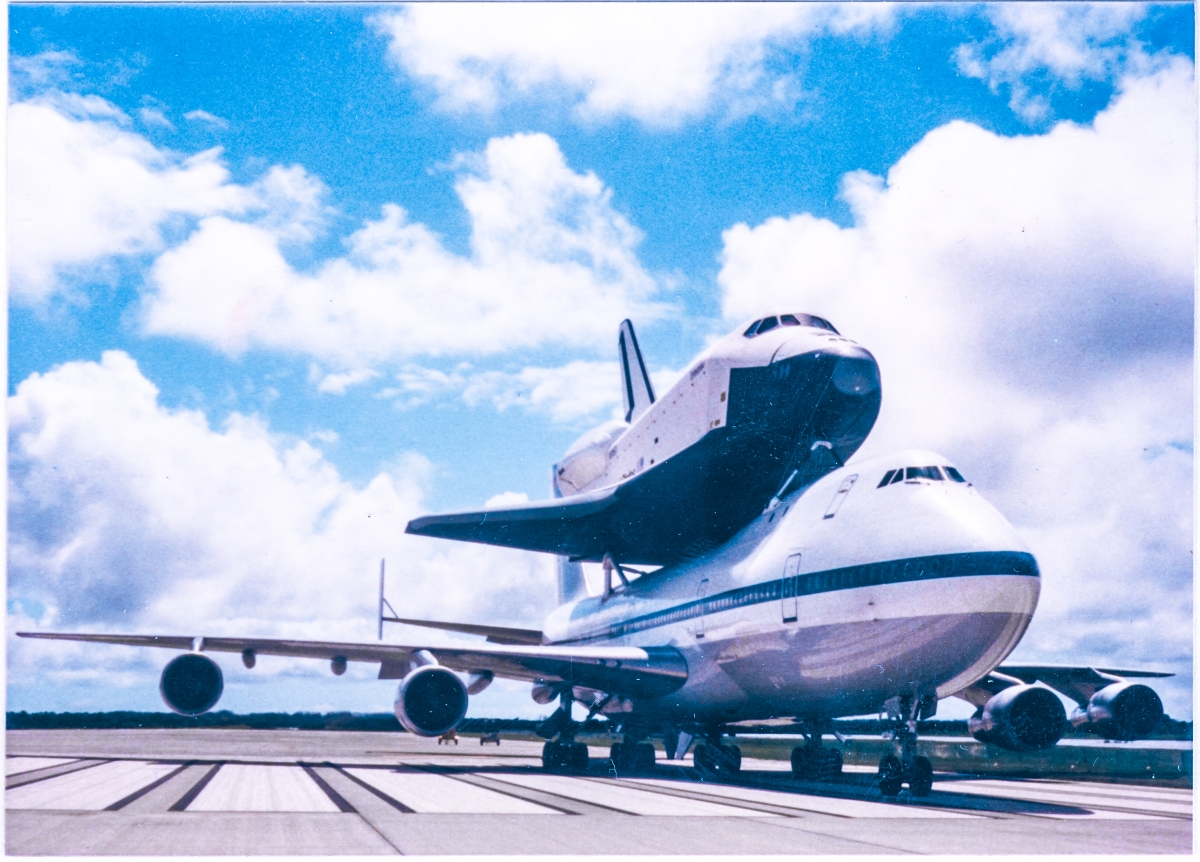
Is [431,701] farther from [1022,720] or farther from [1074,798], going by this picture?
[1074,798]

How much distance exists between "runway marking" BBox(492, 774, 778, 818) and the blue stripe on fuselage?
3.57 metres

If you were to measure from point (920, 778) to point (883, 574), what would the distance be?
2694mm

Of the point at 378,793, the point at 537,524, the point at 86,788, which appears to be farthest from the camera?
the point at 537,524

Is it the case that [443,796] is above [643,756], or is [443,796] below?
above

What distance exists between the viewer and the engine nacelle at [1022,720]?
45.6 feet

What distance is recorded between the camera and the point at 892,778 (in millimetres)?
13102

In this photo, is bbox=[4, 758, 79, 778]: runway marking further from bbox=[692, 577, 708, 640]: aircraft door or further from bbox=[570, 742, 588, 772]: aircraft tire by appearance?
bbox=[692, 577, 708, 640]: aircraft door

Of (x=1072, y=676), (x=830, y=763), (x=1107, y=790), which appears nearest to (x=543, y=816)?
(x=830, y=763)

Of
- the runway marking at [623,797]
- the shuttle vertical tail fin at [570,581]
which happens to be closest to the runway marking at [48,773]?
the runway marking at [623,797]

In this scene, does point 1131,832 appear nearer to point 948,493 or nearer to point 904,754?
point 904,754

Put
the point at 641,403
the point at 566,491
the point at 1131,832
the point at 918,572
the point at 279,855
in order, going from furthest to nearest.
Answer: the point at 641,403, the point at 566,491, the point at 918,572, the point at 1131,832, the point at 279,855

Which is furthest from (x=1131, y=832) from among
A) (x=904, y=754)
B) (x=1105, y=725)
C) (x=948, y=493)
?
(x=1105, y=725)

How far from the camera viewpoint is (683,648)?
1925 centimetres

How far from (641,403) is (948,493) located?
19677 millimetres
